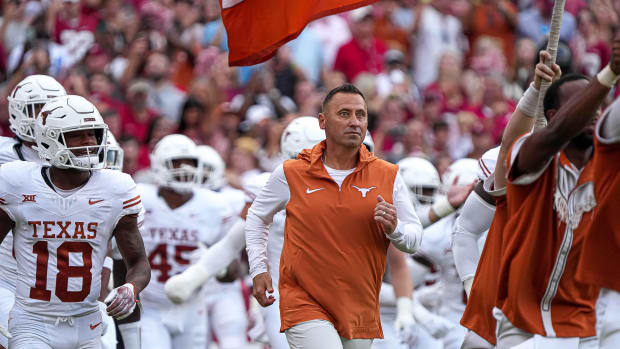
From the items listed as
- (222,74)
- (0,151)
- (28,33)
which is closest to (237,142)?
(222,74)

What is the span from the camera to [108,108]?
12.5 meters

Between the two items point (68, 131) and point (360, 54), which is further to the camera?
point (360, 54)

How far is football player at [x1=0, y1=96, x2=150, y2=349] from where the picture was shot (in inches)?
241

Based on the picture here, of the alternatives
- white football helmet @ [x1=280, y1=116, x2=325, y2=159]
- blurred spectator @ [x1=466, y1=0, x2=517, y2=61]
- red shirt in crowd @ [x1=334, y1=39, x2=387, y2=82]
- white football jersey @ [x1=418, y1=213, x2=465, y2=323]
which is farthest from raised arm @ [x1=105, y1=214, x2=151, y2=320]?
blurred spectator @ [x1=466, y1=0, x2=517, y2=61]

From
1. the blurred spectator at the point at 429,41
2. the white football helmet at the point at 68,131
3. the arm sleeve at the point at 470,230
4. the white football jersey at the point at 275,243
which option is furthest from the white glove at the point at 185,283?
the blurred spectator at the point at 429,41

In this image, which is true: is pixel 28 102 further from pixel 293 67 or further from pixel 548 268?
pixel 293 67

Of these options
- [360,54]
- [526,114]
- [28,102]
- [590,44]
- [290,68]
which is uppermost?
[590,44]

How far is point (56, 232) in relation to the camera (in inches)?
241

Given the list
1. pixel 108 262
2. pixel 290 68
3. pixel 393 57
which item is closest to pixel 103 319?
pixel 108 262

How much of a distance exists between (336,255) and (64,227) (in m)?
1.56

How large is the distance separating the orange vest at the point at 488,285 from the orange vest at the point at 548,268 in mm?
354

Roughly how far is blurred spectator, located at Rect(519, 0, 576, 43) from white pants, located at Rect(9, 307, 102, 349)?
11.4m

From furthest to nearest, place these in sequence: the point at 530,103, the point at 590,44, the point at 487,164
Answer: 1. the point at 590,44
2. the point at 487,164
3. the point at 530,103

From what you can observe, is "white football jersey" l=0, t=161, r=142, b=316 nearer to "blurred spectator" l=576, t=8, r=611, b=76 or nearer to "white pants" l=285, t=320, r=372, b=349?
"white pants" l=285, t=320, r=372, b=349
